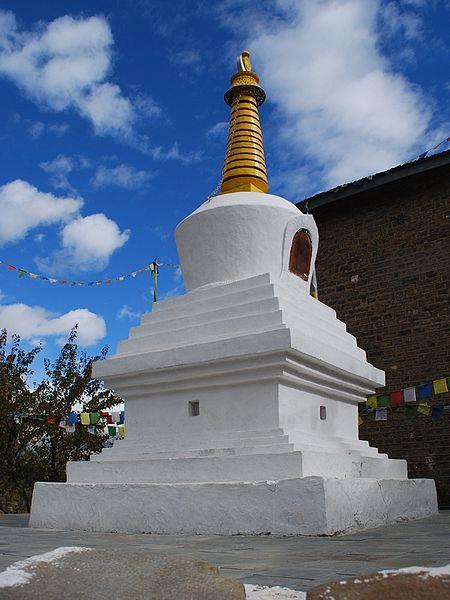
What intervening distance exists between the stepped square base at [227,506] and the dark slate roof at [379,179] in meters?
6.44

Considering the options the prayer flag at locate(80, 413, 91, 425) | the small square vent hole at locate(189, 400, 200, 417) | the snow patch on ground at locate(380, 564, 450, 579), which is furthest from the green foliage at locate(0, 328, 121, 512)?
the snow patch on ground at locate(380, 564, 450, 579)

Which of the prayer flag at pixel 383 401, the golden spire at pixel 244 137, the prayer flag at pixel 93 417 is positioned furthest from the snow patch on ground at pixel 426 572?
the prayer flag at pixel 93 417

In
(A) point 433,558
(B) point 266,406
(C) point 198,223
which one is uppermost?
(C) point 198,223

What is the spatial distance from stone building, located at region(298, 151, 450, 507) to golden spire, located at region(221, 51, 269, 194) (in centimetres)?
395

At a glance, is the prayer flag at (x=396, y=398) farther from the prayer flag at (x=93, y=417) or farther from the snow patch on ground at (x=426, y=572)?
the snow patch on ground at (x=426, y=572)

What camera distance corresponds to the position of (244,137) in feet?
26.3

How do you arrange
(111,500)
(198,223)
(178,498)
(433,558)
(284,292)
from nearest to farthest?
1. (433,558)
2. (178,498)
3. (111,500)
4. (284,292)
5. (198,223)

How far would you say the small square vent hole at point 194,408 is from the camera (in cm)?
639

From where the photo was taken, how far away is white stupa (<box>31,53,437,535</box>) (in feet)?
16.9

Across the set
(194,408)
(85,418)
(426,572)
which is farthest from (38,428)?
(426,572)

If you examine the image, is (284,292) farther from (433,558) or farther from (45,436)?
(45,436)

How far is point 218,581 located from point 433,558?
1.60 m

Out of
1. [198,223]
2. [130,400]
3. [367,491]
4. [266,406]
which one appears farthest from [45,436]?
[367,491]

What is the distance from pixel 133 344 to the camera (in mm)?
7012
